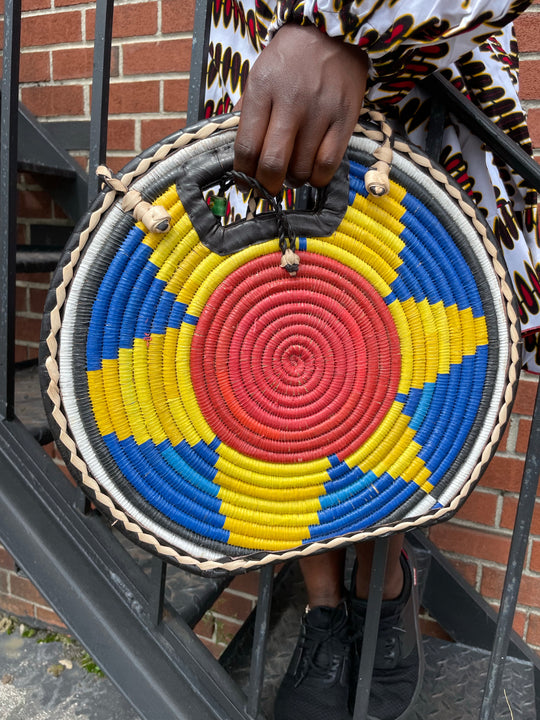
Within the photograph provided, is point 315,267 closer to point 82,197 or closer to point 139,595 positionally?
point 139,595

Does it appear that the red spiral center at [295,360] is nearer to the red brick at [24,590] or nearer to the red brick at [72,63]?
the red brick at [72,63]

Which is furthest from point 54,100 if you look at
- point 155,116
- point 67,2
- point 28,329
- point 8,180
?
point 8,180

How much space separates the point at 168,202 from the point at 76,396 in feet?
0.72

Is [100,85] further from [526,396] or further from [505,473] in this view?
[505,473]

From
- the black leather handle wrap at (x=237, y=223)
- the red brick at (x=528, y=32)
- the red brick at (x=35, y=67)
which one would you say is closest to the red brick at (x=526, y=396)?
the red brick at (x=528, y=32)

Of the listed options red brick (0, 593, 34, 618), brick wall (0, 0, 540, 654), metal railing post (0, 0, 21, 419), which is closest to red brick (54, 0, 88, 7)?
brick wall (0, 0, 540, 654)

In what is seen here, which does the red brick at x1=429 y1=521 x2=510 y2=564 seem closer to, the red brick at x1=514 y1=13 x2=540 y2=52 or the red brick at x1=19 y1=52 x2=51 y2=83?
the red brick at x1=514 y1=13 x2=540 y2=52

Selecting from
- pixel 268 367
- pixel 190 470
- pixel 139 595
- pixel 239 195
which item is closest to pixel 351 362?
pixel 268 367

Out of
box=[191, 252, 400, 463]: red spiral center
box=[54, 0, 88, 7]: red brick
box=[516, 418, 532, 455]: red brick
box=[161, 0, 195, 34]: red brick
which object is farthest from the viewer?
box=[54, 0, 88, 7]: red brick

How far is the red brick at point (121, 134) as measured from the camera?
138 cm

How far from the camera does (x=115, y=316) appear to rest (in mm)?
534

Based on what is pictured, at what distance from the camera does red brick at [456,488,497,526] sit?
1.22m

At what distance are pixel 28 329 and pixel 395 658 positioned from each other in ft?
4.50

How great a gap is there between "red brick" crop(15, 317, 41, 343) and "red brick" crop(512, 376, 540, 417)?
53.8 inches
